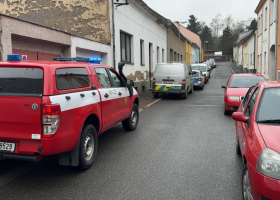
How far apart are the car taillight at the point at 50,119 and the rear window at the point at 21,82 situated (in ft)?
0.84

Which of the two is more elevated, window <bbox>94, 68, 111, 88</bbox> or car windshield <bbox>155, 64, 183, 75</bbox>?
car windshield <bbox>155, 64, 183, 75</bbox>

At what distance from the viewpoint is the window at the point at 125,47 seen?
15857 mm

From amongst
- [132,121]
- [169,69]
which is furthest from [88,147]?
[169,69]

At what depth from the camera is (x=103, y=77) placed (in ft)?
18.4

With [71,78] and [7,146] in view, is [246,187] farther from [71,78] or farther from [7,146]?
[7,146]

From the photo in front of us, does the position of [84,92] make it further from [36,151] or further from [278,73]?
[278,73]

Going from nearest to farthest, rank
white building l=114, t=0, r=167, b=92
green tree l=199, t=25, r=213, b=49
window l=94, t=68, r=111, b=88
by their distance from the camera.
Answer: window l=94, t=68, r=111, b=88
white building l=114, t=0, r=167, b=92
green tree l=199, t=25, r=213, b=49

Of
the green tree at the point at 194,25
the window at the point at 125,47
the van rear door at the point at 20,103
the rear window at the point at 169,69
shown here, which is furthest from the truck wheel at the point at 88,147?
the green tree at the point at 194,25

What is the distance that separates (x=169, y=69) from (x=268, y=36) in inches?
480

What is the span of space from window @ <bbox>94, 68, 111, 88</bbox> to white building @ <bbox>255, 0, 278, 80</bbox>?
1747cm

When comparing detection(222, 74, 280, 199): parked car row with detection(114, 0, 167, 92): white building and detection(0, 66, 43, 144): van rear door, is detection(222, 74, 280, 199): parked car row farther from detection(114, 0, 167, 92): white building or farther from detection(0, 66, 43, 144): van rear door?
detection(114, 0, 167, 92): white building

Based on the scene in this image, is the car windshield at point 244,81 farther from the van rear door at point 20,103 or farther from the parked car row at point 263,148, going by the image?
the van rear door at point 20,103

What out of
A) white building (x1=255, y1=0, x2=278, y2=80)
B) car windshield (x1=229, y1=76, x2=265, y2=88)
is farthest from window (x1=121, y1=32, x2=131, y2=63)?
white building (x1=255, y1=0, x2=278, y2=80)

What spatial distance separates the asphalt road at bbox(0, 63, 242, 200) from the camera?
371 cm
